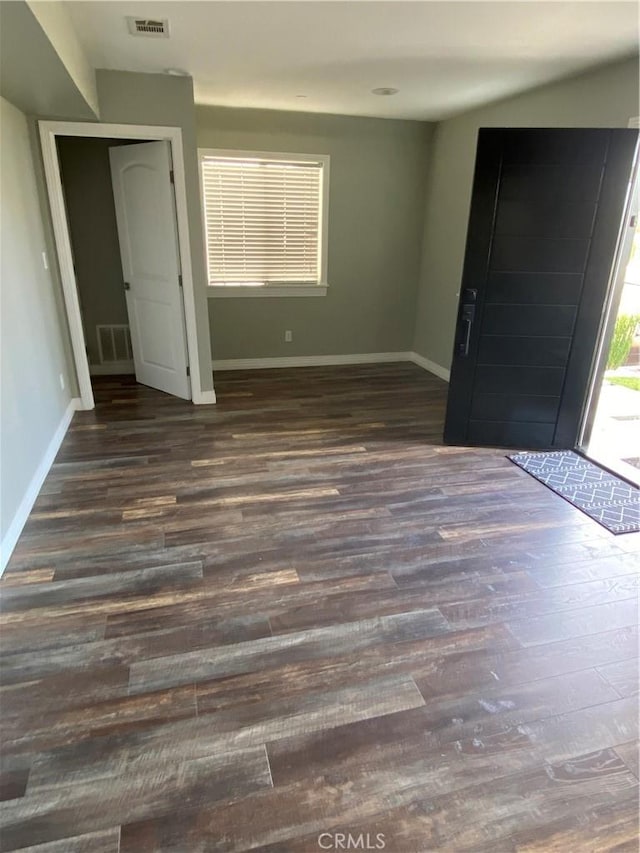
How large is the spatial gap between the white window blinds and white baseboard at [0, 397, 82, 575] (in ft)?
7.43

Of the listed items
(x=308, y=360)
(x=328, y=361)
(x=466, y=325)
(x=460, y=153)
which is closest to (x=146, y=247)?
(x=308, y=360)

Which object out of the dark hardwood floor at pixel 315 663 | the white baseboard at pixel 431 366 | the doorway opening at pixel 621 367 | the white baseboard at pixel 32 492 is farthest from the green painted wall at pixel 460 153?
the white baseboard at pixel 32 492

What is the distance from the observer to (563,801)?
1490mm

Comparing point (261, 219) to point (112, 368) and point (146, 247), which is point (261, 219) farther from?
point (112, 368)

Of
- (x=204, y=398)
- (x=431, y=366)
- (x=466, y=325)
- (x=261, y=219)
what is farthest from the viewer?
(x=431, y=366)

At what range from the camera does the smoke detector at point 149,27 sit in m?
2.67

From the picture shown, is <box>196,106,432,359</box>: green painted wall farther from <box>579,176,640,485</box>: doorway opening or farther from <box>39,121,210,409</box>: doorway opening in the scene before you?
<box>579,176,640,485</box>: doorway opening

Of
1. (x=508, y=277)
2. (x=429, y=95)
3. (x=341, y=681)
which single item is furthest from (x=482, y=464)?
(x=429, y=95)

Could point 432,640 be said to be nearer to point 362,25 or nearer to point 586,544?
point 586,544

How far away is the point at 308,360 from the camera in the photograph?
594cm

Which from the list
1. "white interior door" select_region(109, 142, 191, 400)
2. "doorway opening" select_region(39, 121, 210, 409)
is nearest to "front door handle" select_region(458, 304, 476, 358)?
"doorway opening" select_region(39, 121, 210, 409)

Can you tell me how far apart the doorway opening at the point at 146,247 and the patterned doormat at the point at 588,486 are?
9.21ft

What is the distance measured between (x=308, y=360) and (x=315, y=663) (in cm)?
433

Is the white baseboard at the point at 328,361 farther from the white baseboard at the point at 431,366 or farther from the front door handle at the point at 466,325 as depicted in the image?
the front door handle at the point at 466,325
